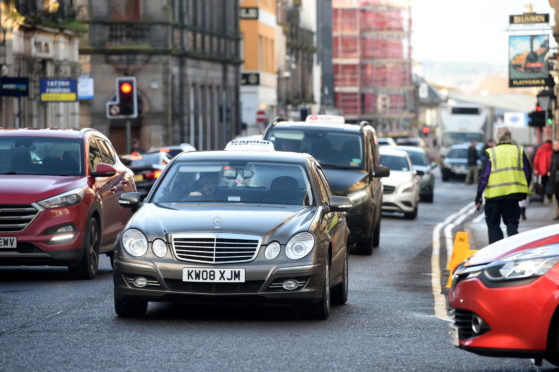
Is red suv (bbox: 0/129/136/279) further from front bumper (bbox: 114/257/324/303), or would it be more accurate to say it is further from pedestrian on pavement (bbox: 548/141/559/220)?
pedestrian on pavement (bbox: 548/141/559/220)

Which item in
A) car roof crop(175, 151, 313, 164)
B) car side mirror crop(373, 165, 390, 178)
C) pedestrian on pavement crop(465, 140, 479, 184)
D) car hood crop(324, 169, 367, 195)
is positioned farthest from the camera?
pedestrian on pavement crop(465, 140, 479, 184)

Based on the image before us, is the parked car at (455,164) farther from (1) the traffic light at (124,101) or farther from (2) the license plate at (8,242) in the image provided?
(2) the license plate at (8,242)

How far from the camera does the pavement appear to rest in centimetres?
3056

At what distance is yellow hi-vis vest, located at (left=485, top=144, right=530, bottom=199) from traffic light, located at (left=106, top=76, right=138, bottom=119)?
64.3 ft

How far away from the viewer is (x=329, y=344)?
11930 mm

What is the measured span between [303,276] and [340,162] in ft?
35.7

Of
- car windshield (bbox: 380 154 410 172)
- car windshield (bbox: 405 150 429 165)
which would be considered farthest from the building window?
car windshield (bbox: 380 154 410 172)

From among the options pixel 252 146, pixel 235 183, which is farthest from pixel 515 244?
pixel 252 146

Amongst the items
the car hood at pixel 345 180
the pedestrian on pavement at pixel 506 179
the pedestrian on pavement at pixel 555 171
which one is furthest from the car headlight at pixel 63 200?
the pedestrian on pavement at pixel 555 171

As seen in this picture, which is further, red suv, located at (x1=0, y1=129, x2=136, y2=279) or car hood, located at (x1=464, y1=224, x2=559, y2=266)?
red suv, located at (x1=0, y1=129, x2=136, y2=279)

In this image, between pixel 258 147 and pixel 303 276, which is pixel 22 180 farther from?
pixel 303 276

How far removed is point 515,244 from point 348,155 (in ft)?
45.5

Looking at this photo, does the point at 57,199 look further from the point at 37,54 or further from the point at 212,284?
the point at 37,54

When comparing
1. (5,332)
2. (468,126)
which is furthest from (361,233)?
(468,126)
